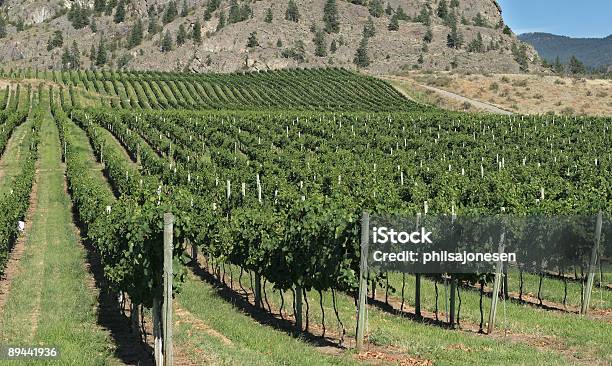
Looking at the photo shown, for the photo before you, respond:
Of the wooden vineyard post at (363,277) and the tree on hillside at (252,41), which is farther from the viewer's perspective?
the tree on hillside at (252,41)

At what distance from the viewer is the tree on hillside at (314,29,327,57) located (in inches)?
7200

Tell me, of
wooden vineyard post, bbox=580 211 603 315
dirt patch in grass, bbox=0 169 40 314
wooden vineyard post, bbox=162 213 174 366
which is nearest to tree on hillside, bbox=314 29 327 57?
dirt patch in grass, bbox=0 169 40 314

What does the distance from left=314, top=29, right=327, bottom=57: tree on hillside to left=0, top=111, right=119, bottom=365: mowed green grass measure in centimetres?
14553

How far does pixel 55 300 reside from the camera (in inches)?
872

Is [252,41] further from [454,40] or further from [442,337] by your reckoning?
[442,337]

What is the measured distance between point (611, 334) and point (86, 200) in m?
26.6

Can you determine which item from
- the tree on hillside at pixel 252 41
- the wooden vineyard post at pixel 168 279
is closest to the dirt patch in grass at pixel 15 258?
the wooden vineyard post at pixel 168 279

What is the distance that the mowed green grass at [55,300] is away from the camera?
1638cm

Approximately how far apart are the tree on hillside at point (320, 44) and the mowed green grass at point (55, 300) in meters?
146

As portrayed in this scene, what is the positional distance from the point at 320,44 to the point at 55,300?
168 m

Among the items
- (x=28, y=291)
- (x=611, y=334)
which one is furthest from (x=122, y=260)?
(x=611, y=334)

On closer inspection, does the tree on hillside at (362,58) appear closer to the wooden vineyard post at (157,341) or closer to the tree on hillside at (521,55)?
the tree on hillside at (521,55)

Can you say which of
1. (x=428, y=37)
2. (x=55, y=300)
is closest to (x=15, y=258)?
(x=55, y=300)

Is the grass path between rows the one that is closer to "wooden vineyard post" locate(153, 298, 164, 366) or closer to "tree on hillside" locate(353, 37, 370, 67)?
"wooden vineyard post" locate(153, 298, 164, 366)
